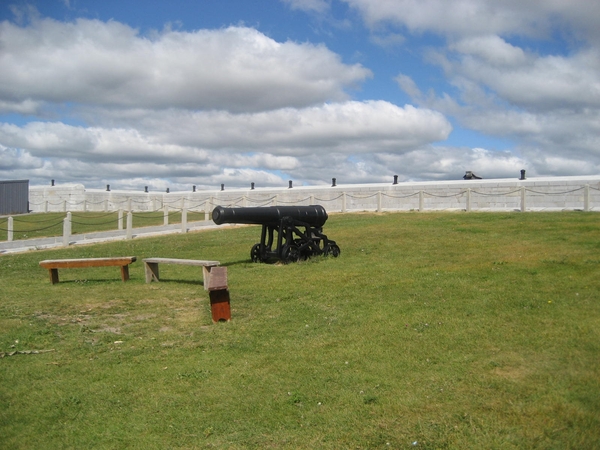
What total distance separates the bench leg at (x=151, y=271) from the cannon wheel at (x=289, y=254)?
279 cm

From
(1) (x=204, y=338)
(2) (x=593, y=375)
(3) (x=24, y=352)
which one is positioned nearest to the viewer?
(2) (x=593, y=375)

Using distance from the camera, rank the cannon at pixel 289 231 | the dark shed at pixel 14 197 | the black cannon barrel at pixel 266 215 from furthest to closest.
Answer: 1. the dark shed at pixel 14 197
2. the cannon at pixel 289 231
3. the black cannon barrel at pixel 266 215

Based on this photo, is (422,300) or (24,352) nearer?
(24,352)

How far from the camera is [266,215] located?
40.4 feet

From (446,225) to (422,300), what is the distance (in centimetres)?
980

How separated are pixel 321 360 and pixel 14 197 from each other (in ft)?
130

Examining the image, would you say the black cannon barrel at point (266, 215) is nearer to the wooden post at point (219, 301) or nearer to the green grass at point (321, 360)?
the green grass at point (321, 360)

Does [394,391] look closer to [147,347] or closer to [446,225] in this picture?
[147,347]

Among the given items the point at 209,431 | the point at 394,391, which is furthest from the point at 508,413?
the point at 209,431

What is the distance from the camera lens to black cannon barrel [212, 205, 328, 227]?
11352mm

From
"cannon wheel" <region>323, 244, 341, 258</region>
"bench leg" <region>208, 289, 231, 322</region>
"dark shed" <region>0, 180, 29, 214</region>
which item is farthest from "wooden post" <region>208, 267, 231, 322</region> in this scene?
"dark shed" <region>0, 180, 29, 214</region>

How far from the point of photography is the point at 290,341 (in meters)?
6.55

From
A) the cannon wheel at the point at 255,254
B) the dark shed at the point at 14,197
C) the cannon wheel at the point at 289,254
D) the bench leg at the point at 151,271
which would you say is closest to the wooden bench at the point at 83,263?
the bench leg at the point at 151,271

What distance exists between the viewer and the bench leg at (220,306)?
7.39 m
